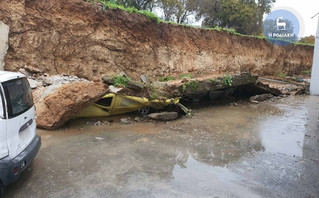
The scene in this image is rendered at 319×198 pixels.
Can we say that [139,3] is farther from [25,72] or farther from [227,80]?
[25,72]

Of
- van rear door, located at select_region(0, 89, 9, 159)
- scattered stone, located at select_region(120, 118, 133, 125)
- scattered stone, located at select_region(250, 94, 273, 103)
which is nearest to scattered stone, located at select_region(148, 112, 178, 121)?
scattered stone, located at select_region(120, 118, 133, 125)

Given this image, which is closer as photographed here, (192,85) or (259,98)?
(192,85)

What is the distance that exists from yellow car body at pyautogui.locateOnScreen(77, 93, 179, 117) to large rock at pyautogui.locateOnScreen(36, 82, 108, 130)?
1.57 feet

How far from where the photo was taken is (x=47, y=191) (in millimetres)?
3670

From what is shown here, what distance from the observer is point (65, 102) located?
6.62 metres

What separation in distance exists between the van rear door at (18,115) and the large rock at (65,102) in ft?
8.21

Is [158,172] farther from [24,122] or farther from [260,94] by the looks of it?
[260,94]

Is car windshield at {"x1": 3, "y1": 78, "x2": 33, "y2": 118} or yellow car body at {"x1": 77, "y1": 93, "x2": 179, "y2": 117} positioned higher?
car windshield at {"x1": 3, "y1": 78, "x2": 33, "y2": 118}

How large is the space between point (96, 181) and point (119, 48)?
8.72 m

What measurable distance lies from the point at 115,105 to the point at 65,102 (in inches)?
64.2

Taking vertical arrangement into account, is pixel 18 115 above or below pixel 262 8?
Result: below

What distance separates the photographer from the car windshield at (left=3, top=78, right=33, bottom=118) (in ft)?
10.7

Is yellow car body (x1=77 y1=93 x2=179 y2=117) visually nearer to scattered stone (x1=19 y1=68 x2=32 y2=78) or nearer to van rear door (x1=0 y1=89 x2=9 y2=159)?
scattered stone (x1=19 y1=68 x2=32 y2=78)

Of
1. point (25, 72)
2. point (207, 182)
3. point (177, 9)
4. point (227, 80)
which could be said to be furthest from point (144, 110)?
point (177, 9)
